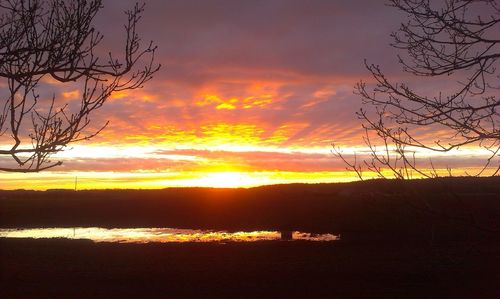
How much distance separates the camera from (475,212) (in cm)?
527

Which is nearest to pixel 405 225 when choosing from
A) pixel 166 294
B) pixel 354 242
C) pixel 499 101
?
pixel 354 242

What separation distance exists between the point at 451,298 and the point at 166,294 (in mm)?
7870

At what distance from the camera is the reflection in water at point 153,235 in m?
33.7

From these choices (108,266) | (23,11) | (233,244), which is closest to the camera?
(23,11)

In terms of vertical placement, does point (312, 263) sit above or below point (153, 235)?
below

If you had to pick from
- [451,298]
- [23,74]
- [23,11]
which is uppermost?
[23,11]

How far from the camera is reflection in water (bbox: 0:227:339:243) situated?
33.7 metres

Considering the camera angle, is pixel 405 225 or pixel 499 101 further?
pixel 405 225

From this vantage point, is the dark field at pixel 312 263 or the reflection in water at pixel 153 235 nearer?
the dark field at pixel 312 263

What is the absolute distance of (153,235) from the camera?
3700 centimetres

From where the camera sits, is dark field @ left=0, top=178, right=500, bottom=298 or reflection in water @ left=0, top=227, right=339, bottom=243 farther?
reflection in water @ left=0, top=227, right=339, bottom=243

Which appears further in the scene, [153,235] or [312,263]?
[153,235]

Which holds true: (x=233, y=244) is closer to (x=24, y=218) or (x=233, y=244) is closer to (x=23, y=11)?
(x=23, y=11)

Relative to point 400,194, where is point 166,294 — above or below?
below
